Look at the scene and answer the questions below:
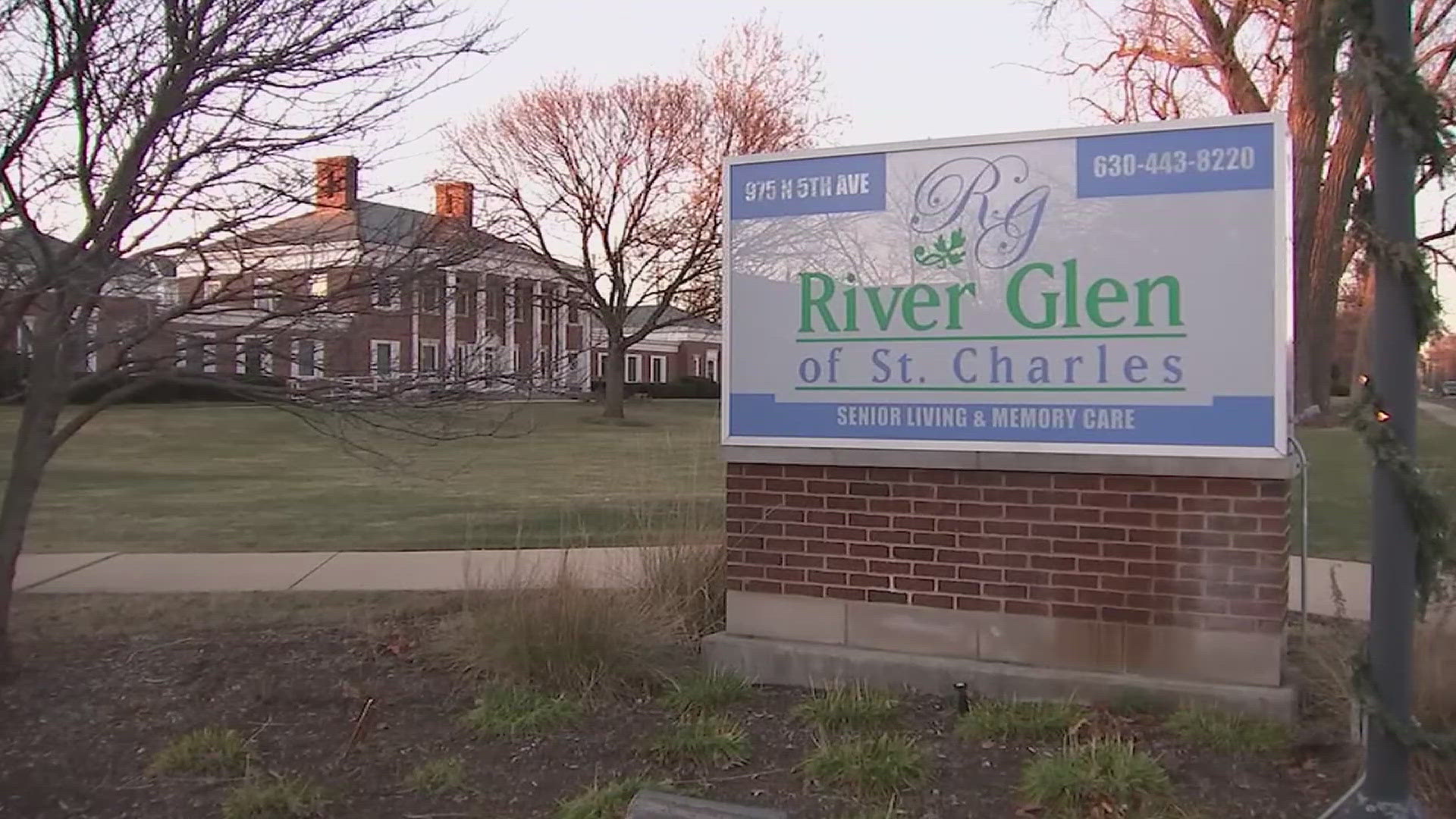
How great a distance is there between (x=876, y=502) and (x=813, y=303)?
0.95m

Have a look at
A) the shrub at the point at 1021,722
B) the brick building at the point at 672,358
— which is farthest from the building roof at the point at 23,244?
the brick building at the point at 672,358

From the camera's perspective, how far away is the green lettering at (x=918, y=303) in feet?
17.5

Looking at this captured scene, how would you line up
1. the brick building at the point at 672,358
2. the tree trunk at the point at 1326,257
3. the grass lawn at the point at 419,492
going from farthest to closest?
the brick building at the point at 672,358, the tree trunk at the point at 1326,257, the grass lawn at the point at 419,492

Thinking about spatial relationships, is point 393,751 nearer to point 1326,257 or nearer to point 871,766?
point 871,766

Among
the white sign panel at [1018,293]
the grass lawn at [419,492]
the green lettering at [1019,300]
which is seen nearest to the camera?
the white sign panel at [1018,293]

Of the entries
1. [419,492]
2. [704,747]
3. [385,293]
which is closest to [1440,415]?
[419,492]

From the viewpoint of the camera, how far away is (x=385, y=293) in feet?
19.6

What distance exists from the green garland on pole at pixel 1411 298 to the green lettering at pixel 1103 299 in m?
1.81

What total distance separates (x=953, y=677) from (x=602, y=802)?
175 cm

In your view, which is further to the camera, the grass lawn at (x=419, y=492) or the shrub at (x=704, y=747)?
the grass lawn at (x=419, y=492)

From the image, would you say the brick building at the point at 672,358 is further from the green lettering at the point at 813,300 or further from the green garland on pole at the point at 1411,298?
the green garland on pole at the point at 1411,298

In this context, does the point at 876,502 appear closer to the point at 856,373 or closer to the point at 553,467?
the point at 856,373

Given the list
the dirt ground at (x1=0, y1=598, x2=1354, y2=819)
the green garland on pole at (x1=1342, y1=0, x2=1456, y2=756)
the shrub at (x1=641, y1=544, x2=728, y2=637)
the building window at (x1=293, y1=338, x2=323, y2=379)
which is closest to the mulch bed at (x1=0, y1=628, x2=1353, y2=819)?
the dirt ground at (x1=0, y1=598, x2=1354, y2=819)

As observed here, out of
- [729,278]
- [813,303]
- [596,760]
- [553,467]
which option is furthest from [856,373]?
[553,467]
